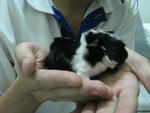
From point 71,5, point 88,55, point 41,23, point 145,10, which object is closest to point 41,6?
point 41,23

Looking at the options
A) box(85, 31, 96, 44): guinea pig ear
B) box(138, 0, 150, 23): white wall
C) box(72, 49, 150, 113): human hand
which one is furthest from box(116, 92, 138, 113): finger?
box(138, 0, 150, 23): white wall

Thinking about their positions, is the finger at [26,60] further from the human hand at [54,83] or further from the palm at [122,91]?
the palm at [122,91]

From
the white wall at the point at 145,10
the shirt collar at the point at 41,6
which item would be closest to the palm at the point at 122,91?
the shirt collar at the point at 41,6

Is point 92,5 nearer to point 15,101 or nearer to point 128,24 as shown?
point 128,24

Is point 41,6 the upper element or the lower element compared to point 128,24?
upper

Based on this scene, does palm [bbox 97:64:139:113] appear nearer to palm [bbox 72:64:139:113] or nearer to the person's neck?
palm [bbox 72:64:139:113]

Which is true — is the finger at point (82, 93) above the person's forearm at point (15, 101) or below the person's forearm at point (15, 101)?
above

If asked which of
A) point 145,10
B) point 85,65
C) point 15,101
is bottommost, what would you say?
point 145,10
